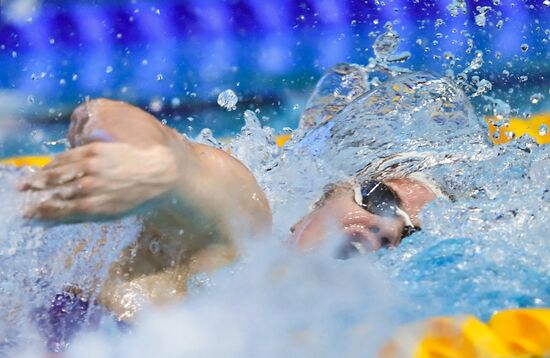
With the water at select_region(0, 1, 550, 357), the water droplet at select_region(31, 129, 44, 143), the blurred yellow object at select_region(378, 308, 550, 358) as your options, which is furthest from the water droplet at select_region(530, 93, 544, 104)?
the blurred yellow object at select_region(378, 308, 550, 358)

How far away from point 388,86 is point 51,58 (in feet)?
4.15

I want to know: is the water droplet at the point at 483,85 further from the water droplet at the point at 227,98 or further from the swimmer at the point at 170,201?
the swimmer at the point at 170,201

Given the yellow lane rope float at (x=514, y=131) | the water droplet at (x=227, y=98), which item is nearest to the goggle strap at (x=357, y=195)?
the yellow lane rope float at (x=514, y=131)

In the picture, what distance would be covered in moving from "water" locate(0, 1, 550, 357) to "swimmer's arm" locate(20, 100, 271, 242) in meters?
0.05

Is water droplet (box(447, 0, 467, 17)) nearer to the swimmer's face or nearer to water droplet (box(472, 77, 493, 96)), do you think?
water droplet (box(472, 77, 493, 96))

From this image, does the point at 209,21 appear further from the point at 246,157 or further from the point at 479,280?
the point at 479,280

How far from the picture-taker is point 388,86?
117 cm

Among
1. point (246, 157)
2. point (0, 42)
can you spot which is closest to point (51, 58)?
point (0, 42)

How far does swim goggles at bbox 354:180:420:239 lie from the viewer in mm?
946

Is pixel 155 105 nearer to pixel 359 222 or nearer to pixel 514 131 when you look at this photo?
pixel 514 131

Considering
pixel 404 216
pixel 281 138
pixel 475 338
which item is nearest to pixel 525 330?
pixel 475 338

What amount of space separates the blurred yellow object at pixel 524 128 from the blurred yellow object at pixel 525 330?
1197mm

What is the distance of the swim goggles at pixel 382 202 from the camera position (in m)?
0.95

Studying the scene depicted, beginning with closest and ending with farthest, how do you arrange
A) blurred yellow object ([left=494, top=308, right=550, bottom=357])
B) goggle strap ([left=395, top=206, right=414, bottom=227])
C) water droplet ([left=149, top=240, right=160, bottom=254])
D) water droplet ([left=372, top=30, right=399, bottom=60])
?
blurred yellow object ([left=494, top=308, right=550, bottom=357]) → water droplet ([left=149, top=240, right=160, bottom=254]) → goggle strap ([left=395, top=206, right=414, bottom=227]) → water droplet ([left=372, top=30, right=399, bottom=60])
